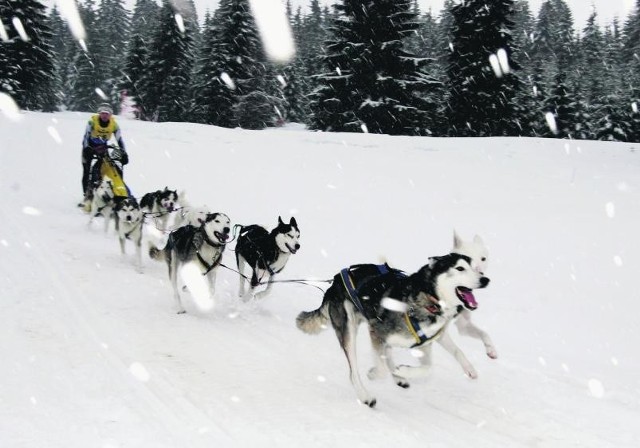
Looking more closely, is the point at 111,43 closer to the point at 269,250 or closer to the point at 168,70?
the point at 168,70

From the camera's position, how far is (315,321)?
4660 millimetres

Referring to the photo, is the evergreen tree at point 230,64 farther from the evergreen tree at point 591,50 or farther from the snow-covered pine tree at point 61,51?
the evergreen tree at point 591,50

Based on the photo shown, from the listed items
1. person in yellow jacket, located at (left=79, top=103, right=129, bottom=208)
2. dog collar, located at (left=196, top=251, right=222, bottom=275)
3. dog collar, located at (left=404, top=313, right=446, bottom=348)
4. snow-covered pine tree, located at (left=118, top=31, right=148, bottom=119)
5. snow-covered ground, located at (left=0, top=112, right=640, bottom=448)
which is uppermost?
snow-covered pine tree, located at (left=118, top=31, right=148, bottom=119)

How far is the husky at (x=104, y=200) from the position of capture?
9320 millimetres

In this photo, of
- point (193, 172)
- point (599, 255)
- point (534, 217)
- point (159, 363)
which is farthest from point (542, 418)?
point (193, 172)

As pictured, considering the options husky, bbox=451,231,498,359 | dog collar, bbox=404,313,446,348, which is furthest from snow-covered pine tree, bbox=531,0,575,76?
dog collar, bbox=404,313,446,348

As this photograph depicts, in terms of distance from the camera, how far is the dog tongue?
3.59m

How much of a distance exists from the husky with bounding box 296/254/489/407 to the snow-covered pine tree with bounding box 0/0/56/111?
3956 cm

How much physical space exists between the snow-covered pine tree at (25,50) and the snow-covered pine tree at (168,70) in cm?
784

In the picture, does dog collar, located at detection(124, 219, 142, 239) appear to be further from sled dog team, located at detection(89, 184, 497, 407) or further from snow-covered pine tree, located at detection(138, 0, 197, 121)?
snow-covered pine tree, located at detection(138, 0, 197, 121)

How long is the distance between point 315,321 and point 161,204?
236 inches

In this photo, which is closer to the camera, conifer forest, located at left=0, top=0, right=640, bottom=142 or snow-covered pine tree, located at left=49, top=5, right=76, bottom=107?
conifer forest, located at left=0, top=0, right=640, bottom=142

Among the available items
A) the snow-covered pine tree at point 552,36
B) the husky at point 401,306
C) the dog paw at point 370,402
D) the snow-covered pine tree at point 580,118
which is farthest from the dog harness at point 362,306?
the snow-covered pine tree at point 552,36

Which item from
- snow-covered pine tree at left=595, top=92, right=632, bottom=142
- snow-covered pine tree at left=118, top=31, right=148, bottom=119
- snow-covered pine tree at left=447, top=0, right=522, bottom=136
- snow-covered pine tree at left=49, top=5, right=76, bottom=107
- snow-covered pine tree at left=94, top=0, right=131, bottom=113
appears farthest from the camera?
snow-covered pine tree at left=49, top=5, right=76, bottom=107
